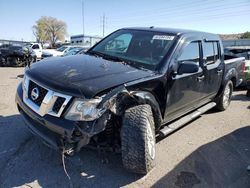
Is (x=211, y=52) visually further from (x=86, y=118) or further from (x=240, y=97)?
(x=240, y=97)

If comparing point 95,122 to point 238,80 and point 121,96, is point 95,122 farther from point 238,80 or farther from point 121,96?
point 238,80

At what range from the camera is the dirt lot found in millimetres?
3291

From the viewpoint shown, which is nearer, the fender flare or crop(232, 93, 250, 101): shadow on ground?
the fender flare

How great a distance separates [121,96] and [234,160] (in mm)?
2281

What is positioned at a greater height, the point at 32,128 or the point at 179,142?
the point at 32,128

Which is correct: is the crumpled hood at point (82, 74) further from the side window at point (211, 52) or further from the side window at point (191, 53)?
the side window at point (211, 52)

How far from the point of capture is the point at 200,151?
436 cm

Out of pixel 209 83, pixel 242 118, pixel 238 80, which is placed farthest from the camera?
pixel 238 80

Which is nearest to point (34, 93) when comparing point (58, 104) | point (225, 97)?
point (58, 104)

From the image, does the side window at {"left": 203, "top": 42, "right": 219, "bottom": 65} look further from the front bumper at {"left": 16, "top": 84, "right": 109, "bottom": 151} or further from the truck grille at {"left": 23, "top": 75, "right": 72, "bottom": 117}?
the truck grille at {"left": 23, "top": 75, "right": 72, "bottom": 117}

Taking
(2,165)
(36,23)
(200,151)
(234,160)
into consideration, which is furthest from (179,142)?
(36,23)

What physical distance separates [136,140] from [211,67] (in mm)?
2886

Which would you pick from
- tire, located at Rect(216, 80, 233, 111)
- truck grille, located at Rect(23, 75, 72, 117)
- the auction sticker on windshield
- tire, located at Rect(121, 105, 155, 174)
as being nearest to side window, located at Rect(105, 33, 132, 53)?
the auction sticker on windshield

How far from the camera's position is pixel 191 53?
181 inches
